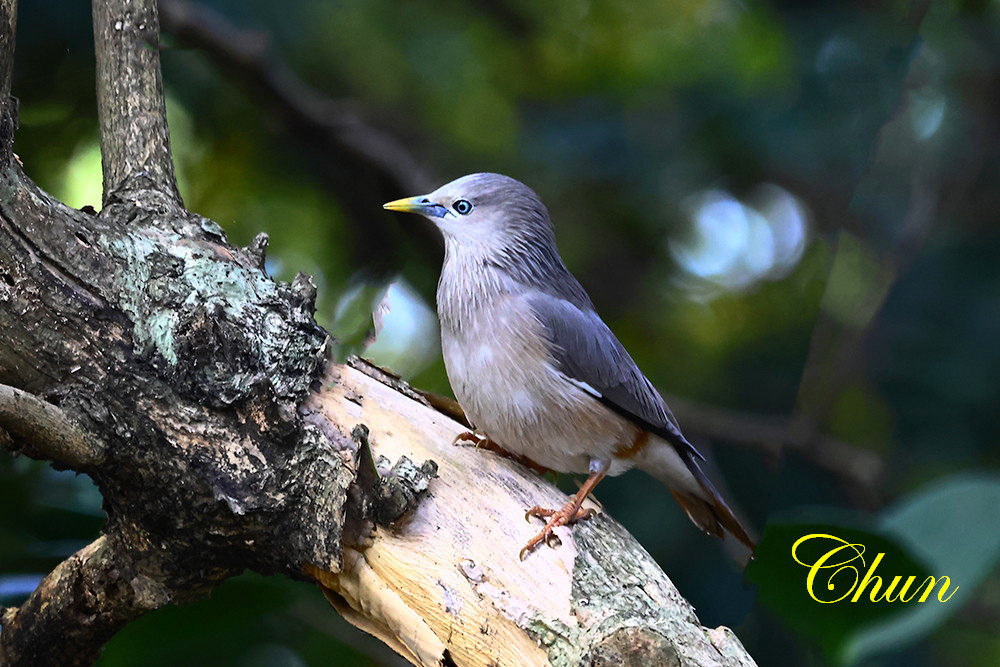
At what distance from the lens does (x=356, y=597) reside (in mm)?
A: 2250

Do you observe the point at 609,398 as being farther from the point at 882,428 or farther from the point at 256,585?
the point at 882,428

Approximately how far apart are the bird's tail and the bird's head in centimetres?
74

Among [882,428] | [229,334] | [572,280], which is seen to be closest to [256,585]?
[229,334]

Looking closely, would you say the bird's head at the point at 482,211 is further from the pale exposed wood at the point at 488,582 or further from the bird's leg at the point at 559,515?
the bird's leg at the point at 559,515

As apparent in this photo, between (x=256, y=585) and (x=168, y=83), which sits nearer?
(x=256, y=585)

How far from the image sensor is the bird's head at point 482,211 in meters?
2.96

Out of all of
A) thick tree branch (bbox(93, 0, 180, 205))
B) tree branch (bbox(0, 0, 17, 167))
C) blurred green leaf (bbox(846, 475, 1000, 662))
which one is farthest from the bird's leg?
tree branch (bbox(0, 0, 17, 167))

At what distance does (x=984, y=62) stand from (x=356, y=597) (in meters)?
4.40

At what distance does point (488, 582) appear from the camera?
2.16m

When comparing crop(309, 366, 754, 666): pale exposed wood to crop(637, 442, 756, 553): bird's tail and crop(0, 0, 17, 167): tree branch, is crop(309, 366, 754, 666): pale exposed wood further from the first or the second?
crop(0, 0, 17, 167): tree branch

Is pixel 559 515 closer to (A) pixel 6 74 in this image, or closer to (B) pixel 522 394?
(B) pixel 522 394

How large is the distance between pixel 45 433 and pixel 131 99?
105 cm

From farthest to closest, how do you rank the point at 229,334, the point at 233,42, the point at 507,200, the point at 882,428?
the point at 882,428, the point at 233,42, the point at 507,200, the point at 229,334

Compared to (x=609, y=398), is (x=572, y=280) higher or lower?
higher
